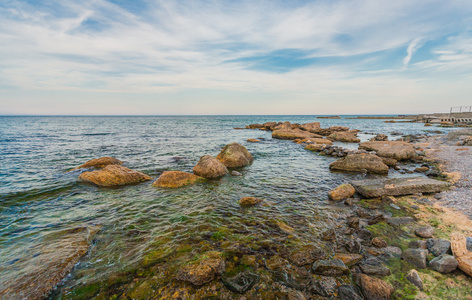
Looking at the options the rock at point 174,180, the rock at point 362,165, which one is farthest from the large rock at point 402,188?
the rock at point 174,180

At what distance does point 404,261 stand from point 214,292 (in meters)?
4.53

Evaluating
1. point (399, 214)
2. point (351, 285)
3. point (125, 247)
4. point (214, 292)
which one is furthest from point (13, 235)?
point (399, 214)

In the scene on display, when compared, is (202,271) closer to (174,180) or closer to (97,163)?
(174,180)

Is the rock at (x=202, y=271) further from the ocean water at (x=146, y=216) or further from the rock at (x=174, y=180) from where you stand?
the rock at (x=174, y=180)

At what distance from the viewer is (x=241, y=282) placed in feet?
13.6

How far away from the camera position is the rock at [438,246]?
4.73 meters

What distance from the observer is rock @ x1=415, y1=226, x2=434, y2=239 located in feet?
18.5

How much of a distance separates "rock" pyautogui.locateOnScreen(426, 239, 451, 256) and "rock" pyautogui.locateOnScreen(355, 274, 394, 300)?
2037 mm

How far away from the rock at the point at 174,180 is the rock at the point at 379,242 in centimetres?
822

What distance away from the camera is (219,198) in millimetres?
8891

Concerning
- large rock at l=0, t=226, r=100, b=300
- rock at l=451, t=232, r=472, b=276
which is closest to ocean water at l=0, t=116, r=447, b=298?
large rock at l=0, t=226, r=100, b=300

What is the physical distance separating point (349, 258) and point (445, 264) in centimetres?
182

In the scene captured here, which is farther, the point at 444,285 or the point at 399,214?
the point at 399,214

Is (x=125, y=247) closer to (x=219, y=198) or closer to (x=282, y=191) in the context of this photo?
(x=219, y=198)
